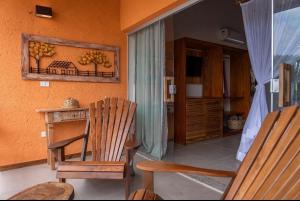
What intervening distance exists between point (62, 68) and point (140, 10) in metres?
1.57

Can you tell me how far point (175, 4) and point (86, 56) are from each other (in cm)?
172

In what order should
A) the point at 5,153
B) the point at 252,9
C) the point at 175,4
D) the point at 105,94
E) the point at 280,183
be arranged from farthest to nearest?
the point at 105,94
the point at 5,153
the point at 175,4
the point at 252,9
the point at 280,183

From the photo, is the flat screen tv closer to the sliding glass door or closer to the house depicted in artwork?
the house depicted in artwork

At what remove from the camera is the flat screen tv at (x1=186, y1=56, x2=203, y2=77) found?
503 centimetres

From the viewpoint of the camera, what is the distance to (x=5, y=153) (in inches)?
125

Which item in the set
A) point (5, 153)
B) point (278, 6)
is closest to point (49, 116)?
point (5, 153)

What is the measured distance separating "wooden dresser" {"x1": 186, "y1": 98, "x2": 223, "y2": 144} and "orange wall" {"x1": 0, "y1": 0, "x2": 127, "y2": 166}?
174cm

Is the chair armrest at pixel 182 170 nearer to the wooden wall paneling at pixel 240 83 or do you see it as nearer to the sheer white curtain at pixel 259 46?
the sheer white curtain at pixel 259 46

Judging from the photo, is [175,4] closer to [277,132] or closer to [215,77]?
[277,132]

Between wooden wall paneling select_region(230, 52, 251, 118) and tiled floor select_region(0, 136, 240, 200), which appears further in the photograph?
wooden wall paneling select_region(230, 52, 251, 118)

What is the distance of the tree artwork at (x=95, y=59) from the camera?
379 centimetres

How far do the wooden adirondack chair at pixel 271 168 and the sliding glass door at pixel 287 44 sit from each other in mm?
812

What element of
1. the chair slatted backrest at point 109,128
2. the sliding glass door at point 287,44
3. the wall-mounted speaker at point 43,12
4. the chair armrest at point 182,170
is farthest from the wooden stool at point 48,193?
the wall-mounted speaker at point 43,12

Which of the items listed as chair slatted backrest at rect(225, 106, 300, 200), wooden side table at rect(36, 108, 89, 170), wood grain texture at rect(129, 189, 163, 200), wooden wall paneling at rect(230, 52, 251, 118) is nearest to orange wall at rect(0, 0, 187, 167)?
wooden side table at rect(36, 108, 89, 170)
